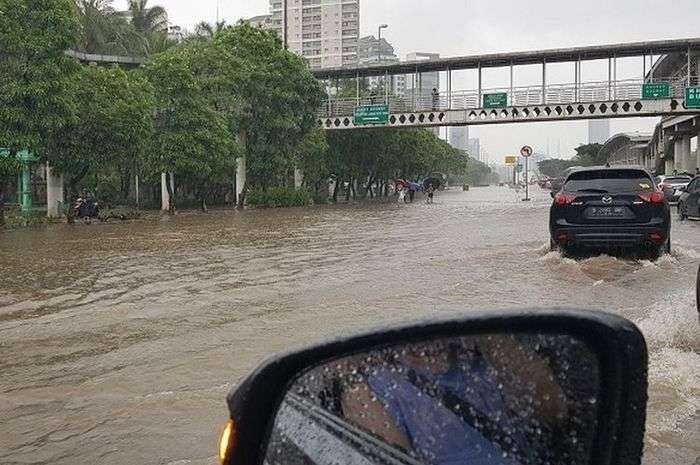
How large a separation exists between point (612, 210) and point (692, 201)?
41.1ft

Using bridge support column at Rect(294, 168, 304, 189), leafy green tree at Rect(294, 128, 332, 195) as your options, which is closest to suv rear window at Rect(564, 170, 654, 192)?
leafy green tree at Rect(294, 128, 332, 195)

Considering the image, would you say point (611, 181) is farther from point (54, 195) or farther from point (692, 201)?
point (54, 195)

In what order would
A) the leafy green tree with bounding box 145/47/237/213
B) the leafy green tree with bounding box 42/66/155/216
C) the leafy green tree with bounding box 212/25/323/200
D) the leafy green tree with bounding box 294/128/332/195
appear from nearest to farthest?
the leafy green tree with bounding box 42/66/155/216, the leafy green tree with bounding box 145/47/237/213, the leafy green tree with bounding box 212/25/323/200, the leafy green tree with bounding box 294/128/332/195

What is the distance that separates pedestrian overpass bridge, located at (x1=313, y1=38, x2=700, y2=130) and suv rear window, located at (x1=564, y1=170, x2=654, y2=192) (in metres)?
32.3

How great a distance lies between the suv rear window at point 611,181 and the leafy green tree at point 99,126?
1616 cm

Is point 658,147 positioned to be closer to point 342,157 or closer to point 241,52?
point 342,157

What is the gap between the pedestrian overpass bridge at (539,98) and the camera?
133 feet

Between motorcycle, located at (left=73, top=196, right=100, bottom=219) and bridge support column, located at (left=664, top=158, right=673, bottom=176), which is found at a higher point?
bridge support column, located at (left=664, top=158, right=673, bottom=176)

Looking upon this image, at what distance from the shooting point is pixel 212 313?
7391mm

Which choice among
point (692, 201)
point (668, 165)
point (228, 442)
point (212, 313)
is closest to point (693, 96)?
point (692, 201)

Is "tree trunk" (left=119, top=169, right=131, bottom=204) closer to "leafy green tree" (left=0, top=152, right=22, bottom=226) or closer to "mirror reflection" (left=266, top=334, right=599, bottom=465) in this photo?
"leafy green tree" (left=0, top=152, right=22, bottom=226)

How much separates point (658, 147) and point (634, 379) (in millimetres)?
75555

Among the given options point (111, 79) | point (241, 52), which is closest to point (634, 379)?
point (111, 79)

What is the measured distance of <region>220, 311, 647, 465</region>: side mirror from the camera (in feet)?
4.02
